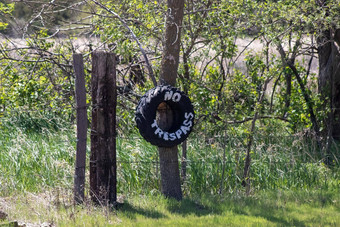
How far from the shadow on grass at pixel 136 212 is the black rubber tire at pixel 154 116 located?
0.92 meters

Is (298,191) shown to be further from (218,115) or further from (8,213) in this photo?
(8,213)

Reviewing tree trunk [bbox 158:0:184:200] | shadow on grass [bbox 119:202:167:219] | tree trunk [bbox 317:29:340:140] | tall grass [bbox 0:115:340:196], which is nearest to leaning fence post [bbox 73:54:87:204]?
shadow on grass [bbox 119:202:167:219]

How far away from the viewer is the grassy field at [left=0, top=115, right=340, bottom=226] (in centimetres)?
633

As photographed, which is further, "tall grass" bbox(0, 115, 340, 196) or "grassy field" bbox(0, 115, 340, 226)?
"tall grass" bbox(0, 115, 340, 196)

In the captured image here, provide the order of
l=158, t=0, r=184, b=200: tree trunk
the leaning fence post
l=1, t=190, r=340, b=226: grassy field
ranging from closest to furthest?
l=1, t=190, r=340, b=226: grassy field
the leaning fence post
l=158, t=0, r=184, b=200: tree trunk

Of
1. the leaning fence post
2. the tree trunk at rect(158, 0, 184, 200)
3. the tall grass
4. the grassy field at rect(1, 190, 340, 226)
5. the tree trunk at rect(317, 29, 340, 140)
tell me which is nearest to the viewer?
the grassy field at rect(1, 190, 340, 226)

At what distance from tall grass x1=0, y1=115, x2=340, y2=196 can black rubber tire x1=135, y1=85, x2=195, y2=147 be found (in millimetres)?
1093

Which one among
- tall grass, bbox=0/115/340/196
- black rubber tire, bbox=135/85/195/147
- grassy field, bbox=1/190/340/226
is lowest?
grassy field, bbox=1/190/340/226

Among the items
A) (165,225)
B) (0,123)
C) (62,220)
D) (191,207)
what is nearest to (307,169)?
(191,207)

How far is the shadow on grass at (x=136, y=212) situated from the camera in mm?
6413

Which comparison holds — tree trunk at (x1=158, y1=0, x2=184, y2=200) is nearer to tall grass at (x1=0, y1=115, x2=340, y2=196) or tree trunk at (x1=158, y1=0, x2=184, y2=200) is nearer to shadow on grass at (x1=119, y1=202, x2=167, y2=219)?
tall grass at (x1=0, y1=115, x2=340, y2=196)

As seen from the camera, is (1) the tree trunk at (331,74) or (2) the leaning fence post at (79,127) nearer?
(2) the leaning fence post at (79,127)

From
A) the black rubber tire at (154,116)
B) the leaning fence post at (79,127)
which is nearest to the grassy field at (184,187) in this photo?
the leaning fence post at (79,127)

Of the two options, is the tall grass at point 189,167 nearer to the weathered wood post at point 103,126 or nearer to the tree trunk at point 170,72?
the tree trunk at point 170,72
